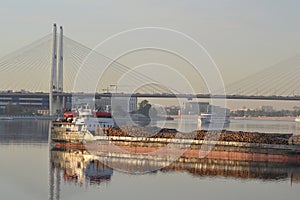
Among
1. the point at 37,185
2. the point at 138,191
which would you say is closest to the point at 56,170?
the point at 37,185

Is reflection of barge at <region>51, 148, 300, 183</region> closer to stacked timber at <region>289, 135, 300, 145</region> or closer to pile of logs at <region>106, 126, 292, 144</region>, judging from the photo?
pile of logs at <region>106, 126, 292, 144</region>

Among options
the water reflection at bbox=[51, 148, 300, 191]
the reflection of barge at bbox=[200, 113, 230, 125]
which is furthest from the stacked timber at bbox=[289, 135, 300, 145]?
the reflection of barge at bbox=[200, 113, 230, 125]

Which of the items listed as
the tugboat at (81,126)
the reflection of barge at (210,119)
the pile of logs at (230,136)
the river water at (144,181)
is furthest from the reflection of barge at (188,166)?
the reflection of barge at (210,119)

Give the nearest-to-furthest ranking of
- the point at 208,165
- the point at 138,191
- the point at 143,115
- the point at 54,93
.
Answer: the point at 138,191 < the point at 208,165 < the point at 54,93 < the point at 143,115

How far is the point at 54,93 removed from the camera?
56.7 meters

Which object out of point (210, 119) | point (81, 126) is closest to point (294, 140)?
point (81, 126)

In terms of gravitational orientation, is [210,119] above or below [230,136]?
above

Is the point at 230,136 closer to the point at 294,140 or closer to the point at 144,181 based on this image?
the point at 294,140

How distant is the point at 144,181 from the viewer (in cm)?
2372

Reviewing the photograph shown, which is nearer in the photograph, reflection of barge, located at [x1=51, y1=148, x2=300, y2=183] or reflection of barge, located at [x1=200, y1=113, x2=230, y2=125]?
reflection of barge, located at [x1=51, y1=148, x2=300, y2=183]

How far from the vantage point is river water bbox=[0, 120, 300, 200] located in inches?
829

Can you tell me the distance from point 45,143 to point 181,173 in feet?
53.6

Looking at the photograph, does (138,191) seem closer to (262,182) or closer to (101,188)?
(101,188)

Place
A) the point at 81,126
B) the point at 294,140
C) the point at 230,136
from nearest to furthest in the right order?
the point at 294,140, the point at 230,136, the point at 81,126
